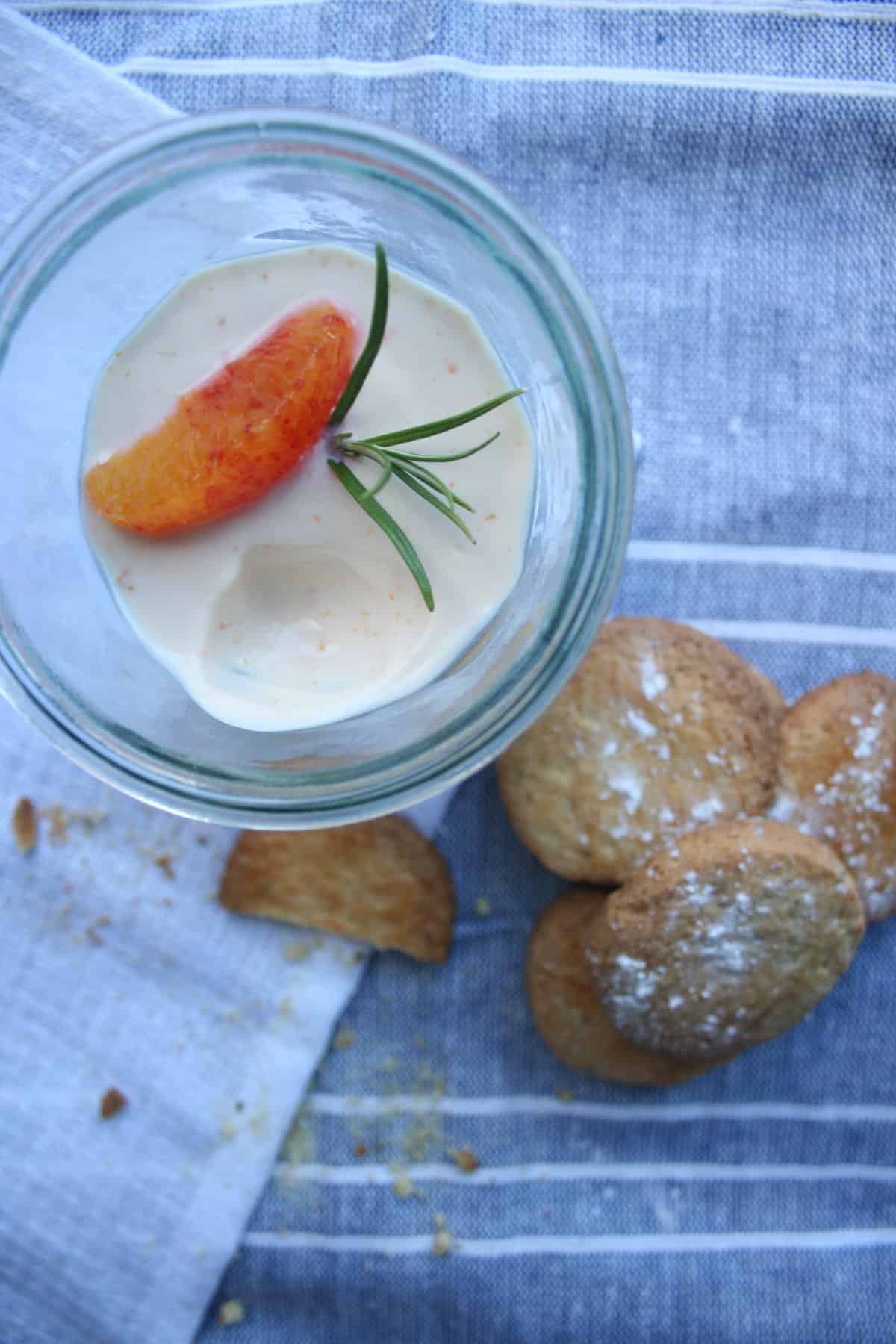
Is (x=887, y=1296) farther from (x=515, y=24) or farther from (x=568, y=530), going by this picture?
(x=515, y=24)

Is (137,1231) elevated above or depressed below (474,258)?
below

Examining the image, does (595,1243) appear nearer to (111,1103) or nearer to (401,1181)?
(401,1181)

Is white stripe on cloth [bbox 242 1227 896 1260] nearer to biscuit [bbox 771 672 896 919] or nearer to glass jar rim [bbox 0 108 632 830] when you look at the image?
biscuit [bbox 771 672 896 919]

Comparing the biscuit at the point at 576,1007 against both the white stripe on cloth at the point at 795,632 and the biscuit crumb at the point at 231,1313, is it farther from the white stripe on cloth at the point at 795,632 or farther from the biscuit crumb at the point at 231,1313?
the biscuit crumb at the point at 231,1313

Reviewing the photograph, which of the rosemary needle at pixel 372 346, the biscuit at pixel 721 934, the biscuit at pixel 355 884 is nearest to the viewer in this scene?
the rosemary needle at pixel 372 346

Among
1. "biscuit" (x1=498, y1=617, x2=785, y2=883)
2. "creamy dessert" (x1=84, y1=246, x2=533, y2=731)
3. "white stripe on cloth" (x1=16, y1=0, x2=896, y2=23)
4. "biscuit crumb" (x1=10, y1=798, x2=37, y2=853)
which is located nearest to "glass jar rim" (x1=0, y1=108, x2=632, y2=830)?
"creamy dessert" (x1=84, y1=246, x2=533, y2=731)

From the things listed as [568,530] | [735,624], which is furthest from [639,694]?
[568,530]

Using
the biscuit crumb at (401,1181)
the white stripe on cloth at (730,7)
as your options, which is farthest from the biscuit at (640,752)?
the white stripe on cloth at (730,7)
